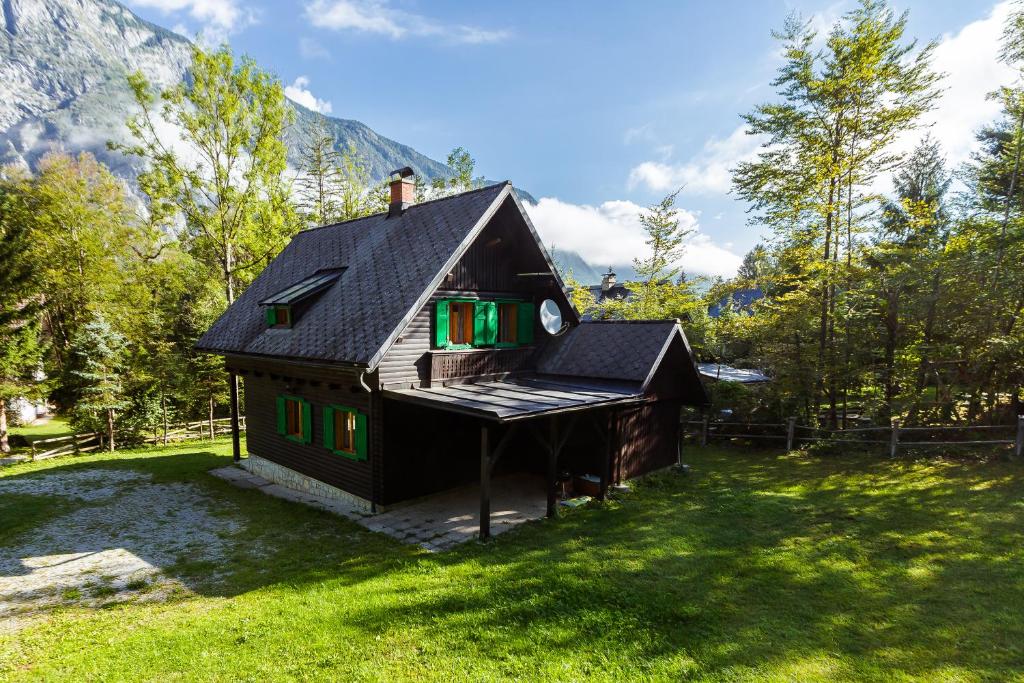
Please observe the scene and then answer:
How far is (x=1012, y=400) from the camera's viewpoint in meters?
14.2

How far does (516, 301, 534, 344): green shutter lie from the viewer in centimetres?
1314

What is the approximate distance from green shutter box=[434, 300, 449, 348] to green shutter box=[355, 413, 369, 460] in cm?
237

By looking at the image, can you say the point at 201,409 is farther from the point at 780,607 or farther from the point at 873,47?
the point at 873,47

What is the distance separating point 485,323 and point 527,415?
14.5 ft

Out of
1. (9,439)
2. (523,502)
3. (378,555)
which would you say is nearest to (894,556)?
(523,502)

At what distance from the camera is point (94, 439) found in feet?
59.7

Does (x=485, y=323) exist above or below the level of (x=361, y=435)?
above

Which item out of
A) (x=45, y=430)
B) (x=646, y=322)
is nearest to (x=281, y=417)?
(x=646, y=322)

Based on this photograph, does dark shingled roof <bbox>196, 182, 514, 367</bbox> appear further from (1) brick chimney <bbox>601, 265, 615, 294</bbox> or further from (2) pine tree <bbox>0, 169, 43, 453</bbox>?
(1) brick chimney <bbox>601, 265, 615, 294</bbox>

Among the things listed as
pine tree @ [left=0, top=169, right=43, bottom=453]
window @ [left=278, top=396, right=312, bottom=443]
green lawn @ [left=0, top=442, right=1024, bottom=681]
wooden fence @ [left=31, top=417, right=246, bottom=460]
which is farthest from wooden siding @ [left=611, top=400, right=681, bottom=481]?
pine tree @ [left=0, top=169, right=43, bottom=453]

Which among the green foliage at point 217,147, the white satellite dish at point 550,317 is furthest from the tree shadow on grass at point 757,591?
the green foliage at point 217,147

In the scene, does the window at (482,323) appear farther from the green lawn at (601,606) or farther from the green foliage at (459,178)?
the green foliage at (459,178)

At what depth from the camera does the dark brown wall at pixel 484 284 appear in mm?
10406

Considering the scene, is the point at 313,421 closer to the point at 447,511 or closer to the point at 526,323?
the point at 447,511
